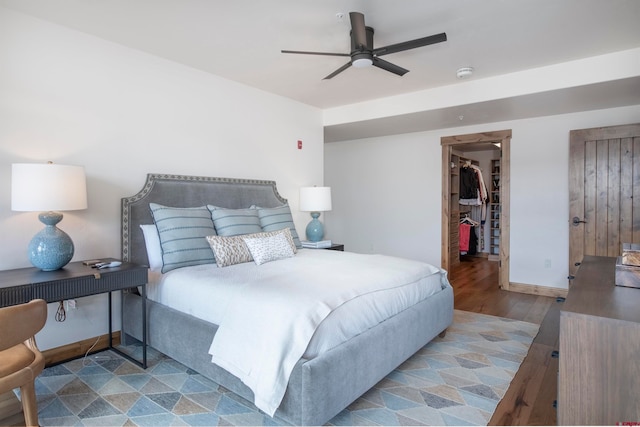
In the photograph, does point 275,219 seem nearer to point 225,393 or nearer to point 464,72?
point 225,393

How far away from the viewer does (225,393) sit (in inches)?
84.9

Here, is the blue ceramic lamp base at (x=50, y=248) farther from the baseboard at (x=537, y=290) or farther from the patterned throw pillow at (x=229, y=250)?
the baseboard at (x=537, y=290)

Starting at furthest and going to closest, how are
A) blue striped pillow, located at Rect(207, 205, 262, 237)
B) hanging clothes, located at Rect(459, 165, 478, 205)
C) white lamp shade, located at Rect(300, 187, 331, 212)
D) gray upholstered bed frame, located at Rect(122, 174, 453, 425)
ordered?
hanging clothes, located at Rect(459, 165, 478, 205) < white lamp shade, located at Rect(300, 187, 331, 212) < blue striped pillow, located at Rect(207, 205, 262, 237) < gray upholstered bed frame, located at Rect(122, 174, 453, 425)

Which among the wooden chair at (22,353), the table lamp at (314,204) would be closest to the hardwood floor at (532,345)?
the table lamp at (314,204)

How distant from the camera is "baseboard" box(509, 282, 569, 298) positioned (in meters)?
4.38

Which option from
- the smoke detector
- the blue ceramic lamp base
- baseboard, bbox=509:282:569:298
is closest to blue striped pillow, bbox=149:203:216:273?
the blue ceramic lamp base

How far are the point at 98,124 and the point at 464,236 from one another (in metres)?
6.16

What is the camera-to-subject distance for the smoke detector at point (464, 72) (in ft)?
11.2

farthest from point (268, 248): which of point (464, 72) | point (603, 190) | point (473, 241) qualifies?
point (473, 241)

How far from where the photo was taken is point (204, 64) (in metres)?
3.35

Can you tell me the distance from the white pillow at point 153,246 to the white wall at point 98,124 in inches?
10.7

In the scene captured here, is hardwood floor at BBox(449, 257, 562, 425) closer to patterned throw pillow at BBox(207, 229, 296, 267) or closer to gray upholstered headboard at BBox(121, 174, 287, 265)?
patterned throw pillow at BBox(207, 229, 296, 267)

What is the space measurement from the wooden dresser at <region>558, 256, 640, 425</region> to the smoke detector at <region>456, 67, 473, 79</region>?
8.68 feet

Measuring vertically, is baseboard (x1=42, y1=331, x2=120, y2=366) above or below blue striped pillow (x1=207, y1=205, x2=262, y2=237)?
below
